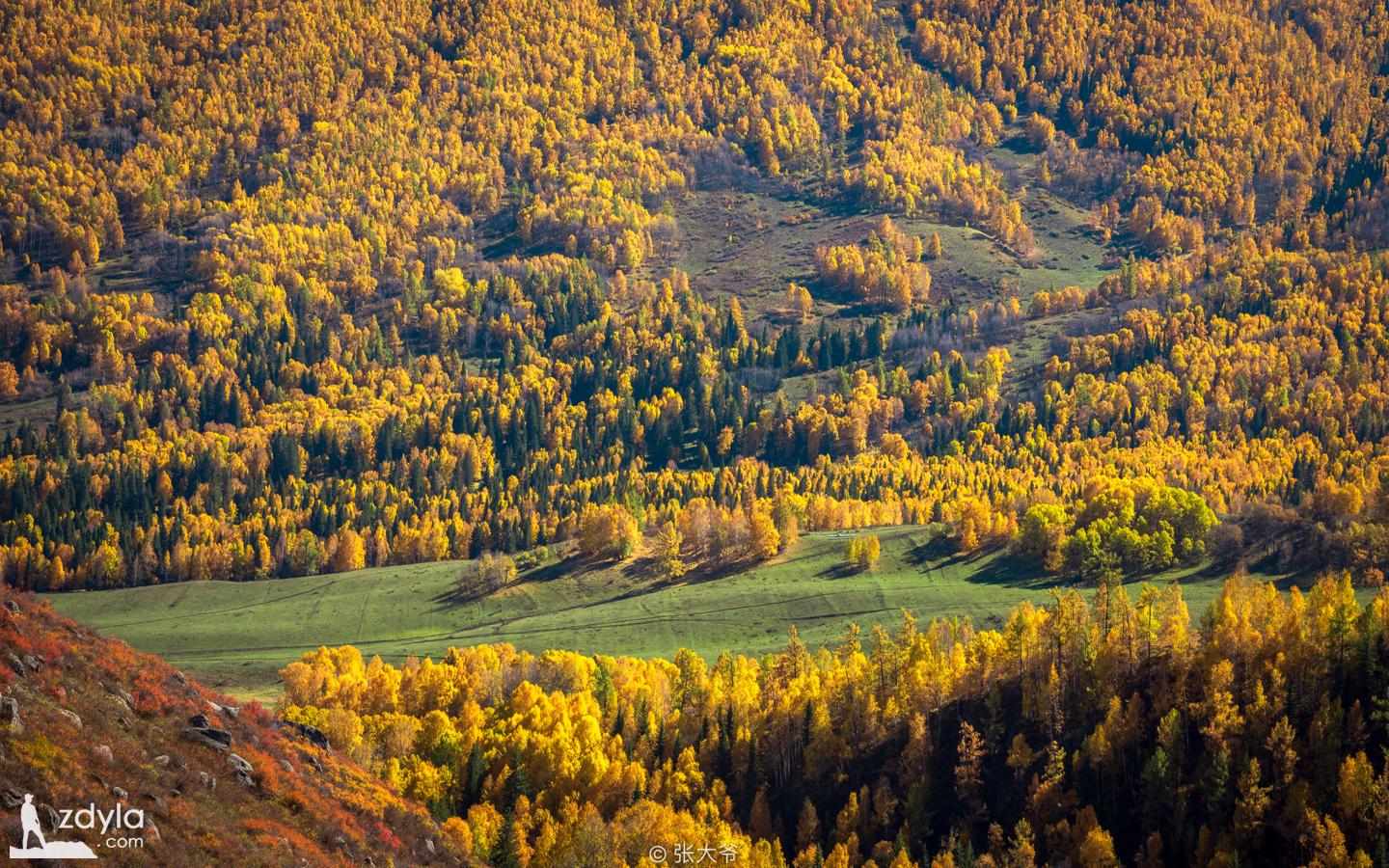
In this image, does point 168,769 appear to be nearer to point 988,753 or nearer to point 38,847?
point 38,847

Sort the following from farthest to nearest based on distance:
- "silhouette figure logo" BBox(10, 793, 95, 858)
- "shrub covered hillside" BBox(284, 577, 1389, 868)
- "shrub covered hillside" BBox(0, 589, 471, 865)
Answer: "shrub covered hillside" BBox(284, 577, 1389, 868) → "shrub covered hillside" BBox(0, 589, 471, 865) → "silhouette figure logo" BBox(10, 793, 95, 858)

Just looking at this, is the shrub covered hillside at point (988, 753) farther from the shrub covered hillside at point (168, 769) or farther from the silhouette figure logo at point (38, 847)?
the silhouette figure logo at point (38, 847)

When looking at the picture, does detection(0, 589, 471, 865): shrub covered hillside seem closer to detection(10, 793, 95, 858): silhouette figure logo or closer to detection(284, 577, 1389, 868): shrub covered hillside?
detection(10, 793, 95, 858): silhouette figure logo

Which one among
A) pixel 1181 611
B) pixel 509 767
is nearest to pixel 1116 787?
pixel 1181 611

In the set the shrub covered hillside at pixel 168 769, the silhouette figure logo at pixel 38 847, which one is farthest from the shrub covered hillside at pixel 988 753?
the silhouette figure logo at pixel 38 847

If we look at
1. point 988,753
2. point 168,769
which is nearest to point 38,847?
point 168,769

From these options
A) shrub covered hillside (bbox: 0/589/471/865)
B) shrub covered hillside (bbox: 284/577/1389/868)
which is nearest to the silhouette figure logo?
shrub covered hillside (bbox: 0/589/471/865)
